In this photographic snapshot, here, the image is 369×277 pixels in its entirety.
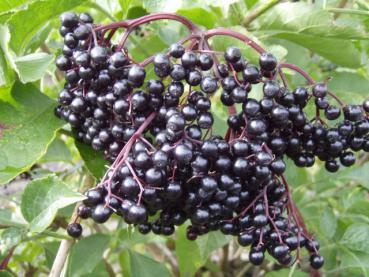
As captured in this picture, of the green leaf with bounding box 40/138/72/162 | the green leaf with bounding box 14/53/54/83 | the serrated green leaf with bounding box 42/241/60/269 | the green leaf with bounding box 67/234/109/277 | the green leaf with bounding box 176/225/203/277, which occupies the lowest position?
the green leaf with bounding box 176/225/203/277

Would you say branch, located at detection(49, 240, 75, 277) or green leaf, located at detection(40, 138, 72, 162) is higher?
branch, located at detection(49, 240, 75, 277)

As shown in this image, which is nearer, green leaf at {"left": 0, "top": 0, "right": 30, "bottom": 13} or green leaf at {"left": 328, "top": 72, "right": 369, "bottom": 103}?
green leaf at {"left": 0, "top": 0, "right": 30, "bottom": 13}

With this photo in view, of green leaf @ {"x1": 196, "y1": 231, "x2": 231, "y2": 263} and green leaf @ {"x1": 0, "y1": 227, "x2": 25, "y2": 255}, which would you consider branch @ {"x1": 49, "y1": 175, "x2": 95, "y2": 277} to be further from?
green leaf @ {"x1": 196, "y1": 231, "x2": 231, "y2": 263}

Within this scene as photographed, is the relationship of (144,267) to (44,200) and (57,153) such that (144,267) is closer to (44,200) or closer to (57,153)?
(57,153)

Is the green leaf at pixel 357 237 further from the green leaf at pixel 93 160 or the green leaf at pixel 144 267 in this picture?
the green leaf at pixel 93 160

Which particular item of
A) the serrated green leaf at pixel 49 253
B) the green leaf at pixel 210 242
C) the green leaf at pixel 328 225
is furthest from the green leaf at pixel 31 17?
the green leaf at pixel 328 225

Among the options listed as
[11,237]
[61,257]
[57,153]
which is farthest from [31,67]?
[57,153]

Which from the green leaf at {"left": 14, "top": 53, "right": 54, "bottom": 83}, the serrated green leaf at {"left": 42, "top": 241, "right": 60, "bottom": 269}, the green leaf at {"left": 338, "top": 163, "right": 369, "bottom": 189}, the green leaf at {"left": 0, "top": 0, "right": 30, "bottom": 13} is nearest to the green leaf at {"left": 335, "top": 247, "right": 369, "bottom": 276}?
the green leaf at {"left": 338, "top": 163, "right": 369, "bottom": 189}
